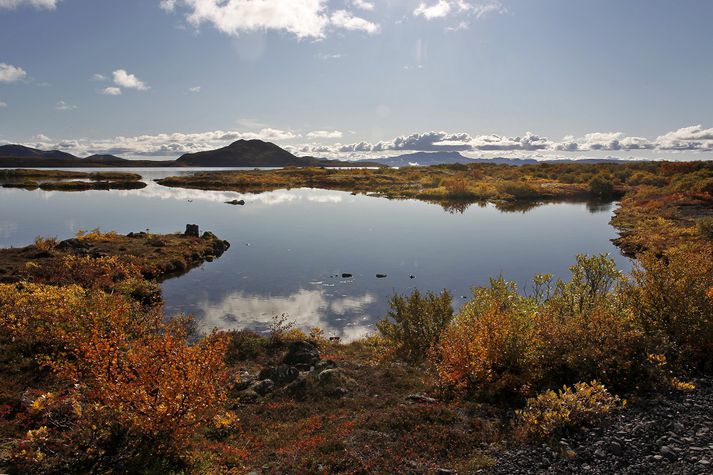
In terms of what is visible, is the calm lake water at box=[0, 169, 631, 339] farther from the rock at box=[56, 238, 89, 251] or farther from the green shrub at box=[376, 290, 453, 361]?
the rock at box=[56, 238, 89, 251]

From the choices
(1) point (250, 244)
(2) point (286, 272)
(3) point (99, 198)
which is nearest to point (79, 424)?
(2) point (286, 272)

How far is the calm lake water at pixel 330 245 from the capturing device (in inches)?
1115

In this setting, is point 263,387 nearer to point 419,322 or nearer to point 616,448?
point 419,322

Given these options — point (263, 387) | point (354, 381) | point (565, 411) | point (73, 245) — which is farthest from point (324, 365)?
point (73, 245)

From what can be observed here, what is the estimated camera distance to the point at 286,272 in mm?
35188

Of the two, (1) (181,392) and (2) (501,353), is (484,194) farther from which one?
(1) (181,392)

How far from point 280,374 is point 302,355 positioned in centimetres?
221

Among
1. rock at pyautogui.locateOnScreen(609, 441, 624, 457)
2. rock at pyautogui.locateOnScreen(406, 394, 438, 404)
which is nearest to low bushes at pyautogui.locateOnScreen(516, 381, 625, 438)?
rock at pyautogui.locateOnScreen(609, 441, 624, 457)

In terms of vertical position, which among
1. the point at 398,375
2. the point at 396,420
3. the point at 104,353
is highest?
the point at 104,353

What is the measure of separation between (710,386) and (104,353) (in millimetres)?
16343

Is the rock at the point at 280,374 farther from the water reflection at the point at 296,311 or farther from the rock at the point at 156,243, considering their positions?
the rock at the point at 156,243

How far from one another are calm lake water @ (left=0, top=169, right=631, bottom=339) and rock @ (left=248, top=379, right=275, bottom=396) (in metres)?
7.81

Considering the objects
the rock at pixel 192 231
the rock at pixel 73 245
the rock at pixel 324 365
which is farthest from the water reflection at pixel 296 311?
the rock at pixel 192 231

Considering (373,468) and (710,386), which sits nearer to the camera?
(373,468)
